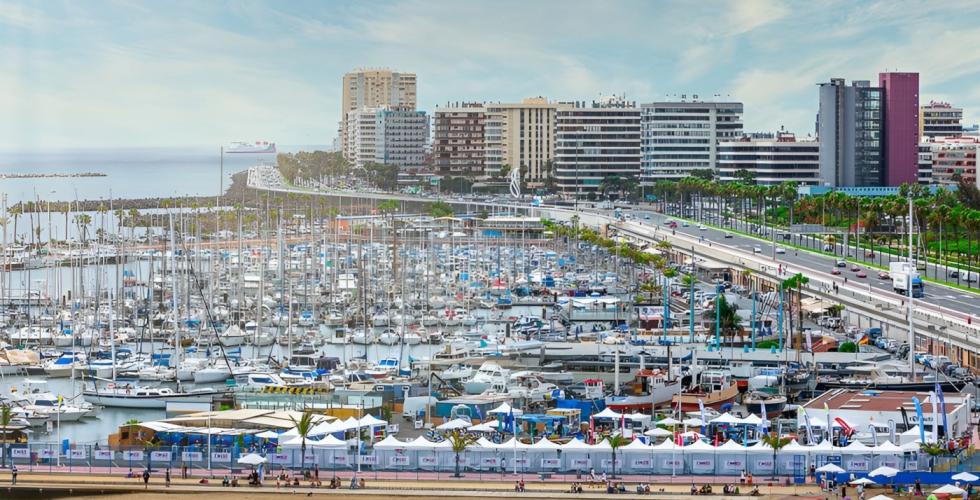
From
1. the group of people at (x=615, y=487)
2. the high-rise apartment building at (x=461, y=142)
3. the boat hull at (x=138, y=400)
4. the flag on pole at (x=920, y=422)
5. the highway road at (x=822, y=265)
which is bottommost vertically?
the group of people at (x=615, y=487)

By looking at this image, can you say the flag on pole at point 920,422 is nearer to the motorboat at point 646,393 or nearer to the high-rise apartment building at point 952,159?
the motorboat at point 646,393

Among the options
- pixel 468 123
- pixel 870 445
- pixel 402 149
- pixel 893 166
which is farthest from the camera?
pixel 402 149

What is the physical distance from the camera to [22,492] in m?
21.6

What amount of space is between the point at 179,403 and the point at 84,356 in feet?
21.3

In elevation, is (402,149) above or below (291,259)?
above

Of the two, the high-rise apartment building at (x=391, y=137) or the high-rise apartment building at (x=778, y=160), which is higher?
the high-rise apartment building at (x=391, y=137)

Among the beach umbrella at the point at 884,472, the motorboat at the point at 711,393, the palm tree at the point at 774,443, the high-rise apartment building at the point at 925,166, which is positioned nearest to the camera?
the beach umbrella at the point at 884,472

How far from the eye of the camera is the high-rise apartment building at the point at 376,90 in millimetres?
149250

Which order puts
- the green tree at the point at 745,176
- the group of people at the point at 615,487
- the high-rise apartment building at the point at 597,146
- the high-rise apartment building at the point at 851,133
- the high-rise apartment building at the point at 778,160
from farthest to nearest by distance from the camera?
the high-rise apartment building at the point at 597,146
the high-rise apartment building at the point at 778,160
the green tree at the point at 745,176
the high-rise apartment building at the point at 851,133
the group of people at the point at 615,487

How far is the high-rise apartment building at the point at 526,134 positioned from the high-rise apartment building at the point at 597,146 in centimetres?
693

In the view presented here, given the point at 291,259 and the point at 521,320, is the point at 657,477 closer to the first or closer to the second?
the point at 521,320

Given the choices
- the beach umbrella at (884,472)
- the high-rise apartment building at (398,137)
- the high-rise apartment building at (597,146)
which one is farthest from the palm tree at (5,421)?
the high-rise apartment building at (398,137)

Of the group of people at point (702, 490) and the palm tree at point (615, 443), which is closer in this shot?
the group of people at point (702, 490)

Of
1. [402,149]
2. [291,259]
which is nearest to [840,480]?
[291,259]
